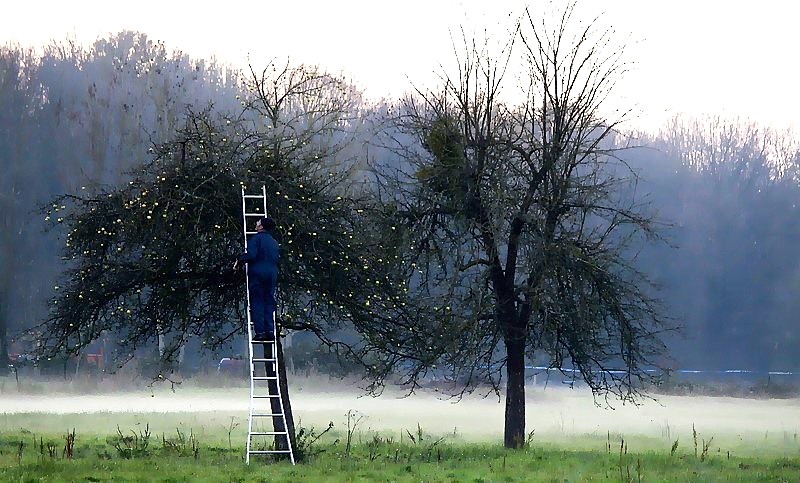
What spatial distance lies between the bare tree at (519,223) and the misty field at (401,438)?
218cm

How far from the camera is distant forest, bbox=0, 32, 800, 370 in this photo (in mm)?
52938

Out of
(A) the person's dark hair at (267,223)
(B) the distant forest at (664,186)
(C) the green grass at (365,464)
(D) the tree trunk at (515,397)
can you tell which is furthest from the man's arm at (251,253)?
(B) the distant forest at (664,186)

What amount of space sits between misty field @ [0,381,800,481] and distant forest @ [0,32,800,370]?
38.1ft

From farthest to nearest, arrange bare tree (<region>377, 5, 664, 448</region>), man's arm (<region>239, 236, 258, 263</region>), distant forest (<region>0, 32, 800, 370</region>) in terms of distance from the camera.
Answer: distant forest (<region>0, 32, 800, 370</region>) < bare tree (<region>377, 5, 664, 448</region>) < man's arm (<region>239, 236, 258, 263</region>)

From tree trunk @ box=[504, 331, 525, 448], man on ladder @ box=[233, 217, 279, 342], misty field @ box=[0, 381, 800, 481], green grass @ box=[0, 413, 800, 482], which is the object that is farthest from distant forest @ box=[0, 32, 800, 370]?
man on ladder @ box=[233, 217, 279, 342]

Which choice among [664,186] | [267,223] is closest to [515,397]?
[267,223]

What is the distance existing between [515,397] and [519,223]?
396 centimetres

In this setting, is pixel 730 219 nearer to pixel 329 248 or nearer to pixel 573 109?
pixel 573 109

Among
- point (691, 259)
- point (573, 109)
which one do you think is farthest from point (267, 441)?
point (691, 259)

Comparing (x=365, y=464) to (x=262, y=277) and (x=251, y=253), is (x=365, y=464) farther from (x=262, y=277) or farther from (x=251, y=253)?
(x=251, y=253)

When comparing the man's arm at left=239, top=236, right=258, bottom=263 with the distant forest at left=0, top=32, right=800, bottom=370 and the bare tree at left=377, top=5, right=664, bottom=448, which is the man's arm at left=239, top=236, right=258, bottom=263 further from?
the distant forest at left=0, top=32, right=800, bottom=370

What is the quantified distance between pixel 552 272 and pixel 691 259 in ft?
166

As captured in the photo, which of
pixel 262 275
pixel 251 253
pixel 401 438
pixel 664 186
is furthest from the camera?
pixel 664 186

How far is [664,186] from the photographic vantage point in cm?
7194
